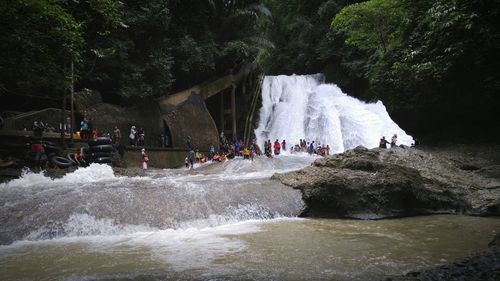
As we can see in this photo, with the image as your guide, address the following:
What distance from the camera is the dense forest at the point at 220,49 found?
10.0 metres

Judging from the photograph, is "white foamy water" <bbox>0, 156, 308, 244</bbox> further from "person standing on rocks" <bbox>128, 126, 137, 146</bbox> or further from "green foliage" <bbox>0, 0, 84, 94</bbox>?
"person standing on rocks" <bbox>128, 126, 137, 146</bbox>

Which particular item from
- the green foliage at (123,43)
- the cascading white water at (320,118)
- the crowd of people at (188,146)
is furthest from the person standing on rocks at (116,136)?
the cascading white water at (320,118)

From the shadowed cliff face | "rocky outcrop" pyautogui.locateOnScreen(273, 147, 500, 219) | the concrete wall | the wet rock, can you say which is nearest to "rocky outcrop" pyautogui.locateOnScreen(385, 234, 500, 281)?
the wet rock

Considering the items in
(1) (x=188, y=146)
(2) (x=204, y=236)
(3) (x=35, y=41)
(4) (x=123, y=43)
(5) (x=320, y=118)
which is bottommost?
(2) (x=204, y=236)

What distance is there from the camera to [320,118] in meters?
27.1

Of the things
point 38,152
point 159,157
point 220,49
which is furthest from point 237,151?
point 38,152

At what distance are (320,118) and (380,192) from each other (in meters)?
19.1

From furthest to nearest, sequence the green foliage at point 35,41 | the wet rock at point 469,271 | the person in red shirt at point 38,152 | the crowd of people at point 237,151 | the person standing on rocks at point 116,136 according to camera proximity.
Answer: the crowd of people at point 237,151 → the person standing on rocks at point 116,136 → the person in red shirt at point 38,152 → the green foliage at point 35,41 → the wet rock at point 469,271

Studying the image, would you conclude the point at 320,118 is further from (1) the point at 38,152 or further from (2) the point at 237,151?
(1) the point at 38,152

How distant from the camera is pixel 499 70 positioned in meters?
12.0

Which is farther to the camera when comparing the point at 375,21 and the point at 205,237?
the point at 375,21

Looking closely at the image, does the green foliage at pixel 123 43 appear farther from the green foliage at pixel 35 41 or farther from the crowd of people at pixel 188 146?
the crowd of people at pixel 188 146

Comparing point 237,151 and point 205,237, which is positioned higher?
point 237,151

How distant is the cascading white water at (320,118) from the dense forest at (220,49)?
3735mm
